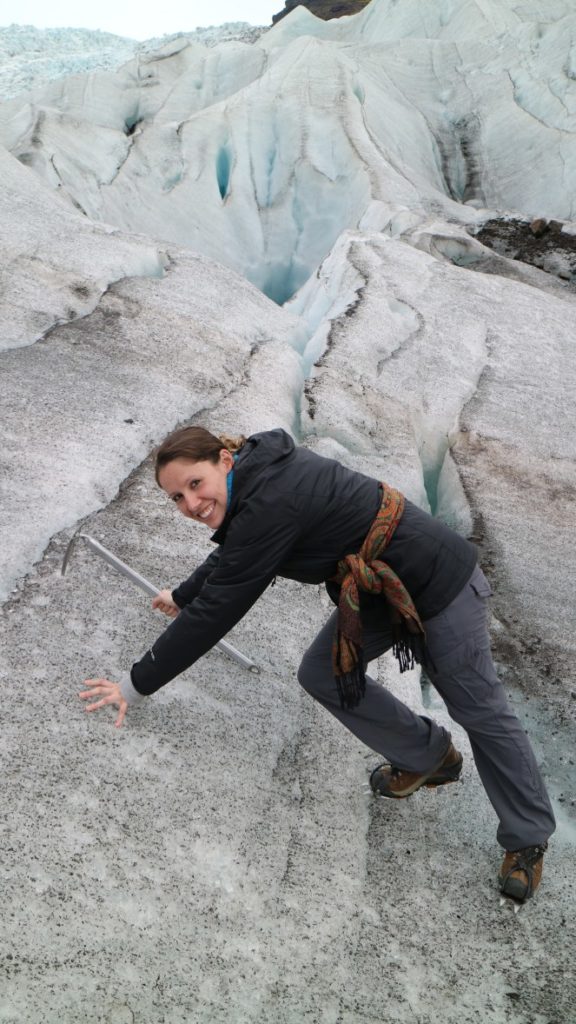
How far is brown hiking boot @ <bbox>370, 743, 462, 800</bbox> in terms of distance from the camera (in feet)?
10.6

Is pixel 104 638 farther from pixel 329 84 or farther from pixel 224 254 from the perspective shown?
pixel 329 84

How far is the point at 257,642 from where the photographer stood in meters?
3.95

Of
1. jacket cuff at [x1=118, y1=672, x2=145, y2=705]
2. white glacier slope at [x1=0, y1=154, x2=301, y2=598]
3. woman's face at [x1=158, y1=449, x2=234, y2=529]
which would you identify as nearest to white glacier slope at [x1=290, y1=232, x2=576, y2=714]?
white glacier slope at [x1=0, y1=154, x2=301, y2=598]

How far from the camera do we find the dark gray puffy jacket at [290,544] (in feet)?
8.23

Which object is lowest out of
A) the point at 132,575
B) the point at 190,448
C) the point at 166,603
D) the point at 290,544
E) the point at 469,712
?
the point at 132,575

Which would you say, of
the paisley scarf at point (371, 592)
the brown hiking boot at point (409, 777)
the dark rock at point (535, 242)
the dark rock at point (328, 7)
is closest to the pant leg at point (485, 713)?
the paisley scarf at point (371, 592)

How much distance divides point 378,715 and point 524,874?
758mm

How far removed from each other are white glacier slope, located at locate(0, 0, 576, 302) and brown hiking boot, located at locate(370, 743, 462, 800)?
10971 millimetres

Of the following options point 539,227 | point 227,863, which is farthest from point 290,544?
point 539,227

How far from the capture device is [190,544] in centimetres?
448

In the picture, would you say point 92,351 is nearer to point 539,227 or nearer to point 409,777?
point 409,777

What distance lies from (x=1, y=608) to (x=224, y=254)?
1161cm

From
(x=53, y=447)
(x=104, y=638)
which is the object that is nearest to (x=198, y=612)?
(x=104, y=638)

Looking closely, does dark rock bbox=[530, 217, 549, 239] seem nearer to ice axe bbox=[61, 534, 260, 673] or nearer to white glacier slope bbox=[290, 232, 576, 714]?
white glacier slope bbox=[290, 232, 576, 714]
